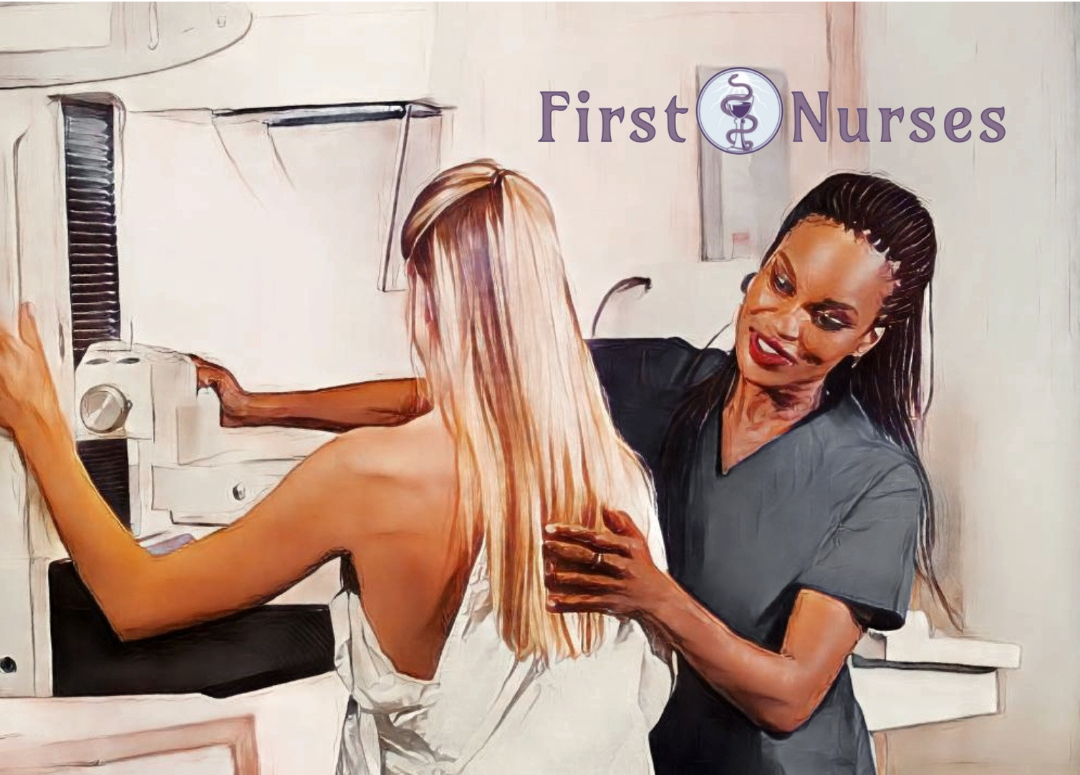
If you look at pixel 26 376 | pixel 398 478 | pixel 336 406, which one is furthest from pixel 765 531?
pixel 26 376

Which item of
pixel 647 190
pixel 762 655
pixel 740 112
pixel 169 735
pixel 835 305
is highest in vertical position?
pixel 740 112

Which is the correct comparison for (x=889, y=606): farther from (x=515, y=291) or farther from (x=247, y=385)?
(x=247, y=385)

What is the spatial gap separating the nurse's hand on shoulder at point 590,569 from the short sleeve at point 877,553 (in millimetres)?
223

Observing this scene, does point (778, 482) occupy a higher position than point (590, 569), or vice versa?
point (778, 482)

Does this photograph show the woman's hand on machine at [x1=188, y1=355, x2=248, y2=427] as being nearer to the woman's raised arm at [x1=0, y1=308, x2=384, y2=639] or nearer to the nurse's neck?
the woman's raised arm at [x1=0, y1=308, x2=384, y2=639]

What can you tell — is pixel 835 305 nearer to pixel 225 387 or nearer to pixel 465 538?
pixel 465 538

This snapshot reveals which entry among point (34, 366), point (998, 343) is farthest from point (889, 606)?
Result: point (34, 366)

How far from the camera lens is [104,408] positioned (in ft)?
4.19

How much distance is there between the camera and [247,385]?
128 cm

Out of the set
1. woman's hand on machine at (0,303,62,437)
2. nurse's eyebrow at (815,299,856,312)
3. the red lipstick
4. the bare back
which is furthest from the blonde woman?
Answer: nurse's eyebrow at (815,299,856,312)

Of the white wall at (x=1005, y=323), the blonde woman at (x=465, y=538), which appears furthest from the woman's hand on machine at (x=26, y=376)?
the white wall at (x=1005, y=323)

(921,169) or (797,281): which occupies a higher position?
(921,169)

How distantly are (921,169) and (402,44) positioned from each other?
0.73 metres

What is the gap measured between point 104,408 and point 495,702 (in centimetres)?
66
